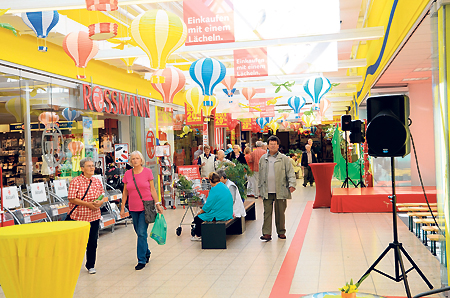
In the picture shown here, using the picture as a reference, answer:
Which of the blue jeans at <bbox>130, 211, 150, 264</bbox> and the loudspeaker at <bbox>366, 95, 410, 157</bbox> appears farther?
the blue jeans at <bbox>130, 211, 150, 264</bbox>

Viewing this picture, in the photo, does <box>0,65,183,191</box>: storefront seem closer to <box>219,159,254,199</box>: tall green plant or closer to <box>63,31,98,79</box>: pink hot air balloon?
<box>63,31,98,79</box>: pink hot air balloon

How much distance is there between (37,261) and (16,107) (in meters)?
5.13

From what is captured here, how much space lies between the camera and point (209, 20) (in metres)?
6.09

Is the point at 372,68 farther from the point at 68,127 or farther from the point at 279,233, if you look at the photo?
the point at 68,127

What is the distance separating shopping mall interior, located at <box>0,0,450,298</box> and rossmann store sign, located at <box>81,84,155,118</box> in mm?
45

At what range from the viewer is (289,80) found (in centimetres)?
1459

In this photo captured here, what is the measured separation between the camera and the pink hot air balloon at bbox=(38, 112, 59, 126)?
27.2ft

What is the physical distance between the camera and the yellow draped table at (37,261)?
3.22 metres

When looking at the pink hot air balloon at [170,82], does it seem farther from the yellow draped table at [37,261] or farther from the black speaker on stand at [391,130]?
the yellow draped table at [37,261]

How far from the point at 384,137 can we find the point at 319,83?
6.76 m

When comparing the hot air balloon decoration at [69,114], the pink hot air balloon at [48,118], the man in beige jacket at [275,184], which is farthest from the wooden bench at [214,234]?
the hot air balloon decoration at [69,114]

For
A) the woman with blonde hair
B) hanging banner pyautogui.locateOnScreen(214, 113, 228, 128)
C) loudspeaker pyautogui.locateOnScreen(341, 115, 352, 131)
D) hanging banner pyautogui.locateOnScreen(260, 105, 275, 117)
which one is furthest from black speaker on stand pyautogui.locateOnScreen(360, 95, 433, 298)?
hanging banner pyautogui.locateOnScreen(214, 113, 228, 128)

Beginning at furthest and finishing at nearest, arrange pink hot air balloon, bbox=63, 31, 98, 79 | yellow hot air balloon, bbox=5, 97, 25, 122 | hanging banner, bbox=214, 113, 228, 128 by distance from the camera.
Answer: hanging banner, bbox=214, 113, 228, 128, yellow hot air balloon, bbox=5, 97, 25, 122, pink hot air balloon, bbox=63, 31, 98, 79

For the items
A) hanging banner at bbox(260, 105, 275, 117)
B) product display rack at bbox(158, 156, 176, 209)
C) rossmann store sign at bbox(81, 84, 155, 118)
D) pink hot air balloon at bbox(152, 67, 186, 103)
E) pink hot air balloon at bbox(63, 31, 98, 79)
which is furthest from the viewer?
hanging banner at bbox(260, 105, 275, 117)
